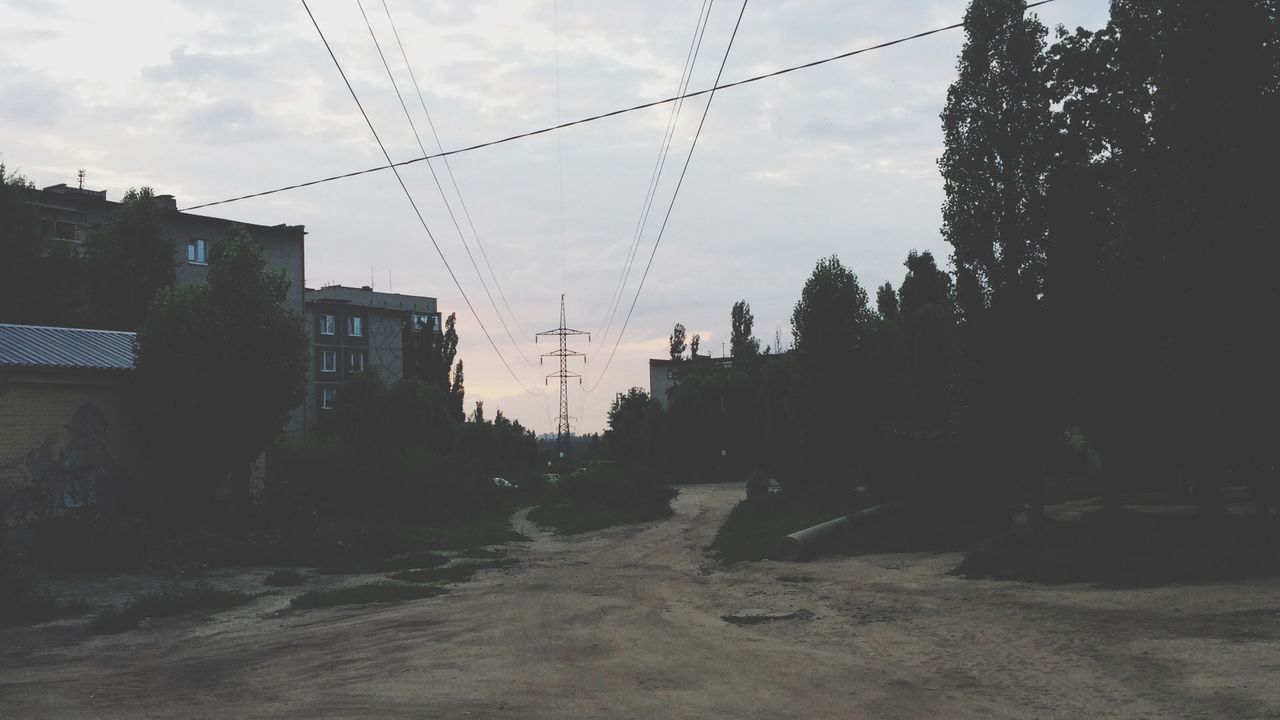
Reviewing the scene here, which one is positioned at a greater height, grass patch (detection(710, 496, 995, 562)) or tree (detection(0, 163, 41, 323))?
tree (detection(0, 163, 41, 323))

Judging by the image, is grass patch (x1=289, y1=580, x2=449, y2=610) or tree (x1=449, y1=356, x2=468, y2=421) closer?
grass patch (x1=289, y1=580, x2=449, y2=610)

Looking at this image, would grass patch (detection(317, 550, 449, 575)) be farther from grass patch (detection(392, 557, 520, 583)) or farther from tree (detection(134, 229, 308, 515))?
tree (detection(134, 229, 308, 515))

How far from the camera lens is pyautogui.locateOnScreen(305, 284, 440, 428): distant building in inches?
2778

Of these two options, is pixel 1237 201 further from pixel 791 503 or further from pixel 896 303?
pixel 896 303

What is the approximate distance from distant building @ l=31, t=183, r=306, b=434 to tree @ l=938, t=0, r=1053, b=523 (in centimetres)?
3676

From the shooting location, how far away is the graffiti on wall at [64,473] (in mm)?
19875

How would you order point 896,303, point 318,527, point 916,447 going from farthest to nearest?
point 896,303 → point 916,447 → point 318,527

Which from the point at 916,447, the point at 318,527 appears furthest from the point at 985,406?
the point at 318,527

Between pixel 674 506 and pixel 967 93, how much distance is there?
3035 centimetres

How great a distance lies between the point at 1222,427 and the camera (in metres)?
15.4

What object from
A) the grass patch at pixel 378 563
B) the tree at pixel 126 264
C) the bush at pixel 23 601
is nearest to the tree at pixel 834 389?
the grass patch at pixel 378 563

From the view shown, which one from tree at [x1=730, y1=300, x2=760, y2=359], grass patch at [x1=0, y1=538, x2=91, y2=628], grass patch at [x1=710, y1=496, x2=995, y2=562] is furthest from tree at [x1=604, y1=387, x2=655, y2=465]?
grass patch at [x1=0, y1=538, x2=91, y2=628]

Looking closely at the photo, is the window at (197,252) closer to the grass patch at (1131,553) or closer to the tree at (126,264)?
the tree at (126,264)

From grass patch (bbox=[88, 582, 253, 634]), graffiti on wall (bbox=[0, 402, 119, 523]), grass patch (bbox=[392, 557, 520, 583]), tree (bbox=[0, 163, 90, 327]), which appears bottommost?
grass patch (bbox=[392, 557, 520, 583])
